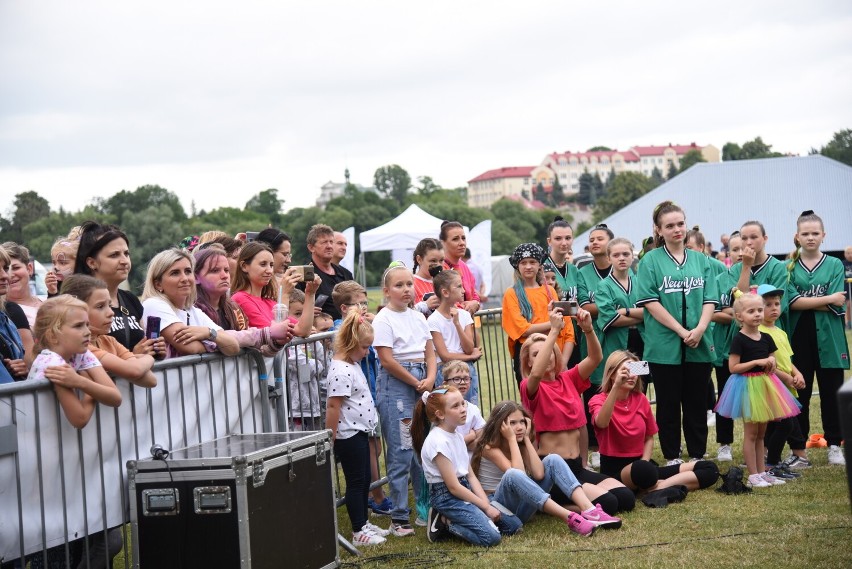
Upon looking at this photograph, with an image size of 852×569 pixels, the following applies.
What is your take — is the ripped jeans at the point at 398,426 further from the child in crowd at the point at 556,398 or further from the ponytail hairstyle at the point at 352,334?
the child in crowd at the point at 556,398

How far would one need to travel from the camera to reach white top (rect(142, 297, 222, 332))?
18.2 ft

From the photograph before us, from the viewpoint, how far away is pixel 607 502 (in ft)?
21.6

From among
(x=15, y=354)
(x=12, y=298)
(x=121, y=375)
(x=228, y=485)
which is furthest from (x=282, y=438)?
(x=12, y=298)

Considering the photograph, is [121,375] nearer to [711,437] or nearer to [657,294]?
[657,294]

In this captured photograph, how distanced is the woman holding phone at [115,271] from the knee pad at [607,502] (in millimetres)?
3169

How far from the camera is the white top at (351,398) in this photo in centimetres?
641

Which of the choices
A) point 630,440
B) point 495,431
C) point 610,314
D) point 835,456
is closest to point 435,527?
point 495,431

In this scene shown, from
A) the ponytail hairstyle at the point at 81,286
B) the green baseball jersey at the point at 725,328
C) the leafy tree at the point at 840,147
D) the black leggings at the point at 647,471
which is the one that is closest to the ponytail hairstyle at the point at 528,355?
the black leggings at the point at 647,471

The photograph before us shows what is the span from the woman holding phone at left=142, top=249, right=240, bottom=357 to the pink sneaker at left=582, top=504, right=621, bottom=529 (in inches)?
99.3

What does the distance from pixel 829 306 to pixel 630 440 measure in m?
2.32

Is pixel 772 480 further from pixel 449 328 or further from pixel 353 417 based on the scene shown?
pixel 353 417

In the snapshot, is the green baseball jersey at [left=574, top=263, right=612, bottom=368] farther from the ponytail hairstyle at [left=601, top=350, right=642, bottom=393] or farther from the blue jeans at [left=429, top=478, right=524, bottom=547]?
the blue jeans at [left=429, top=478, right=524, bottom=547]

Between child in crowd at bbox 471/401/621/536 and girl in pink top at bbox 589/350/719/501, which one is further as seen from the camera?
girl in pink top at bbox 589/350/719/501

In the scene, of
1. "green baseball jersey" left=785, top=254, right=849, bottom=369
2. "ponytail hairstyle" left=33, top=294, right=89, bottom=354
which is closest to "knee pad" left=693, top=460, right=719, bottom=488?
"green baseball jersey" left=785, top=254, right=849, bottom=369
